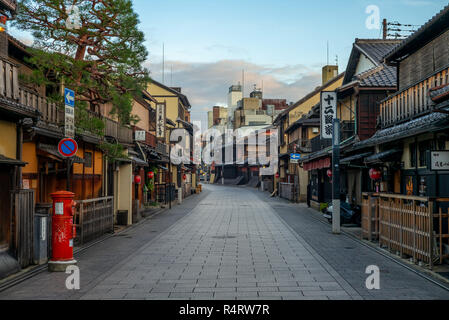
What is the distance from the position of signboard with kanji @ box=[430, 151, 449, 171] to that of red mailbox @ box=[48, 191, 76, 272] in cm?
847

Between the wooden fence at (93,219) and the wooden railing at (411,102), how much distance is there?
1080cm

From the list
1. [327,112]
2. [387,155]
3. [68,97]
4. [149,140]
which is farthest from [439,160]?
[149,140]

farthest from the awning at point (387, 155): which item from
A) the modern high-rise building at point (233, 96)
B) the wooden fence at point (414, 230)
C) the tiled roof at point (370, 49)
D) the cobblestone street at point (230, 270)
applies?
the modern high-rise building at point (233, 96)

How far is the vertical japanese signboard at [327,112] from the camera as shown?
2188 cm

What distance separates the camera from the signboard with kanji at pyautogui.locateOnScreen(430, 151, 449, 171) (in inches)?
414

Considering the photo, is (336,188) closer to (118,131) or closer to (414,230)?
(414,230)

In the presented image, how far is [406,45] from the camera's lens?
17078mm

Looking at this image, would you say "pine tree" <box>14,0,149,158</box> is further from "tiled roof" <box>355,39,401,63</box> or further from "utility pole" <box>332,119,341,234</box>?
"tiled roof" <box>355,39,401,63</box>

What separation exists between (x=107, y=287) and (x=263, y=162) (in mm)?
61279

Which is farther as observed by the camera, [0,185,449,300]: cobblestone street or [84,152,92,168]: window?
[84,152,92,168]: window

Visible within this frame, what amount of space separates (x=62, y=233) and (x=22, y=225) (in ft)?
3.01

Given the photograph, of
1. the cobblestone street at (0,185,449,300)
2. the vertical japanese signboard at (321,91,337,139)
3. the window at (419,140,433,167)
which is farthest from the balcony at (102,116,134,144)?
the window at (419,140,433,167)
